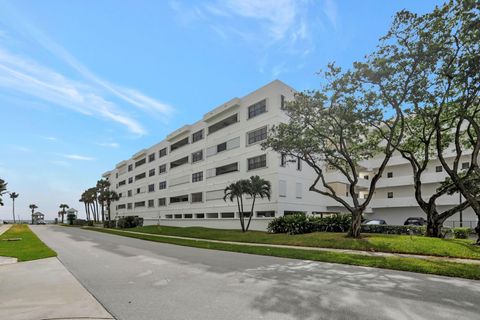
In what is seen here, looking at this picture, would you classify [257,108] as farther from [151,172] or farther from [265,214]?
[151,172]

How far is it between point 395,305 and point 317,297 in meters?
1.45

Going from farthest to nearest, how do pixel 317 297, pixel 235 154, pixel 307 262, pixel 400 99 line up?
pixel 235 154, pixel 400 99, pixel 307 262, pixel 317 297

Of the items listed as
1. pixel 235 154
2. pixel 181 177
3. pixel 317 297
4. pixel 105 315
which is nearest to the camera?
pixel 105 315

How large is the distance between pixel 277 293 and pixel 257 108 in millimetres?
29320

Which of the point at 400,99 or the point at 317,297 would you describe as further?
the point at 400,99

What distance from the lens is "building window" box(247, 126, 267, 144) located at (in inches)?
1324

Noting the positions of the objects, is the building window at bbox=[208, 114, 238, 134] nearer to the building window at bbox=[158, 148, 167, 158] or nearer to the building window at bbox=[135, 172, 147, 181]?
the building window at bbox=[158, 148, 167, 158]

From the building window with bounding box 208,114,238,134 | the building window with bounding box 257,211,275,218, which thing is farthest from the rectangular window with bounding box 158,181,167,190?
the building window with bounding box 257,211,275,218

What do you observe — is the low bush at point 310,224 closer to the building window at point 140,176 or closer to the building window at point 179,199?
the building window at point 179,199

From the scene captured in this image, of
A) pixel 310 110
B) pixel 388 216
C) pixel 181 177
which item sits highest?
pixel 310 110

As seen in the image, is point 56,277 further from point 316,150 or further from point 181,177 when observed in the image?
point 181,177

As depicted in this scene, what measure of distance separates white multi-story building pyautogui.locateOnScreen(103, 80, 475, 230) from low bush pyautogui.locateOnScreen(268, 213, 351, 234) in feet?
15.2

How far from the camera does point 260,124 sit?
34.1m

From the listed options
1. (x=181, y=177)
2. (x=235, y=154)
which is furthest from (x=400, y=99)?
(x=181, y=177)
